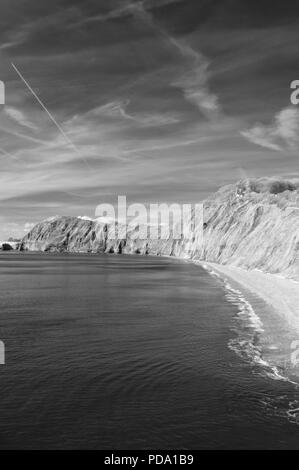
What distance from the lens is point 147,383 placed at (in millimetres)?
20531

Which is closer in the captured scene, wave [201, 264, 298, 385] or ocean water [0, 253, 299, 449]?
ocean water [0, 253, 299, 449]

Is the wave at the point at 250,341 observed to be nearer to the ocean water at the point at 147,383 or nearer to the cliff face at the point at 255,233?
the ocean water at the point at 147,383

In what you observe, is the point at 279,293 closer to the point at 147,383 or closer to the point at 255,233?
the point at 147,383

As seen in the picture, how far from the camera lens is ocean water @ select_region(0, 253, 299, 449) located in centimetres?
1498

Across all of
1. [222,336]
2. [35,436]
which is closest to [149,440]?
[35,436]

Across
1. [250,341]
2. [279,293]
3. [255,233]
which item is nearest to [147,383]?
[250,341]

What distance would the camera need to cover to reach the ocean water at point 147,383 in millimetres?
14984

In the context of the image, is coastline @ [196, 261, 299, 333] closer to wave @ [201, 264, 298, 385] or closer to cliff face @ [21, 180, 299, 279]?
wave @ [201, 264, 298, 385]

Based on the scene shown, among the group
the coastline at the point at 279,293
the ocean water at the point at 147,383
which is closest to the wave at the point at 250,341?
the ocean water at the point at 147,383

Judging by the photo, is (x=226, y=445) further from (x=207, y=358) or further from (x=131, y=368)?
(x=207, y=358)

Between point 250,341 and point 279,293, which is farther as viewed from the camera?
point 279,293

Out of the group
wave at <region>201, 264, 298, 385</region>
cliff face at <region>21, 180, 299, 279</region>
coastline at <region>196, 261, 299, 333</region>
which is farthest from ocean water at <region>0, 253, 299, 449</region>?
cliff face at <region>21, 180, 299, 279</region>

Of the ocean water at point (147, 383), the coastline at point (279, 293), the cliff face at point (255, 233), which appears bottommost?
the ocean water at point (147, 383)
